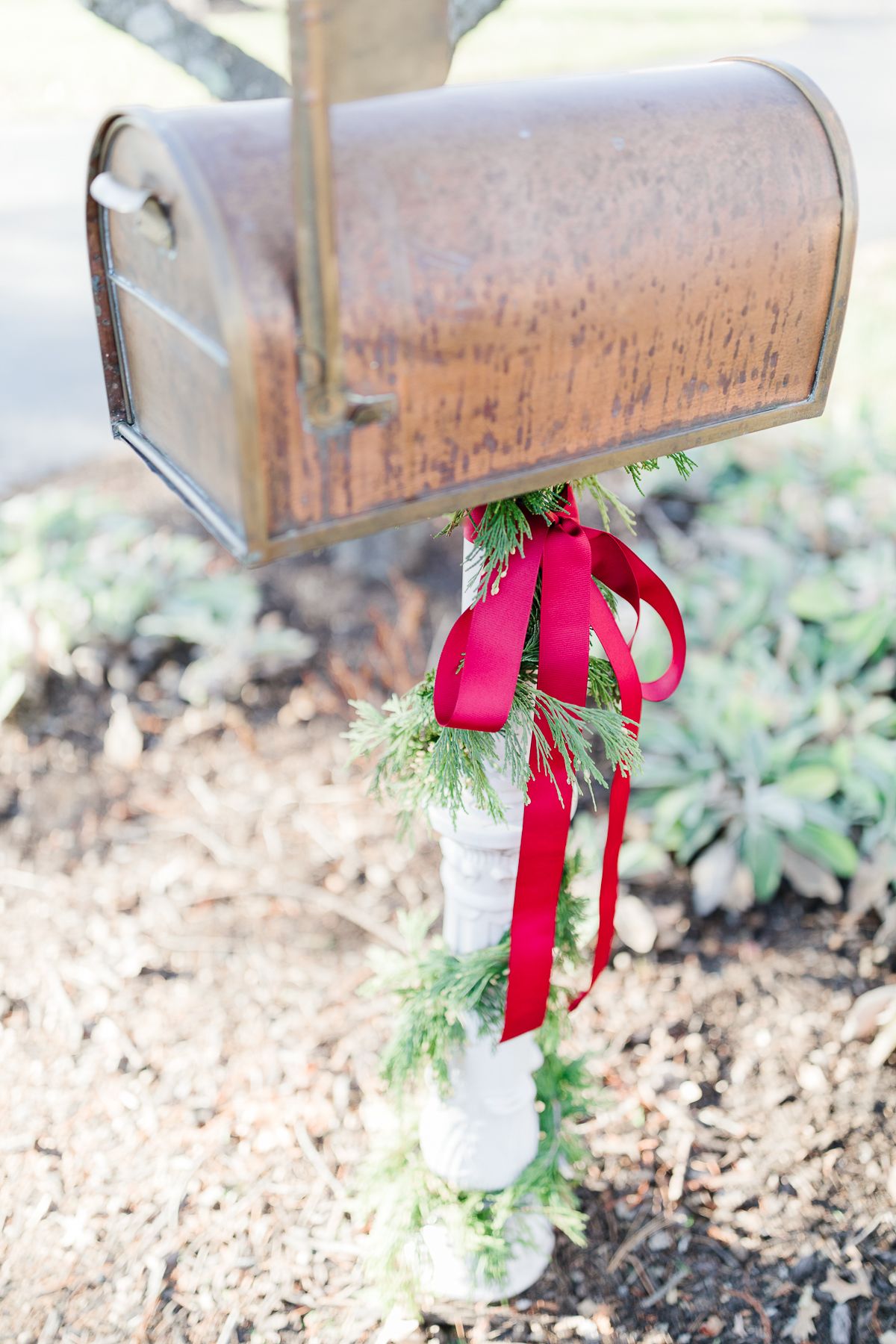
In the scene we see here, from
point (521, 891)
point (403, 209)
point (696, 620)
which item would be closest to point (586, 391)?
point (403, 209)

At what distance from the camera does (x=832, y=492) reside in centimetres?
289

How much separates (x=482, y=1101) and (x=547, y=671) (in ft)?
2.06

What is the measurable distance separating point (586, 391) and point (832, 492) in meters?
2.31

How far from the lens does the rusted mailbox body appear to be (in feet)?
2.18

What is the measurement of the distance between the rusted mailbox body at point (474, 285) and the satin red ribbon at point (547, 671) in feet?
0.57

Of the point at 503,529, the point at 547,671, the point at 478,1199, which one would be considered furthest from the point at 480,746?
the point at 478,1199

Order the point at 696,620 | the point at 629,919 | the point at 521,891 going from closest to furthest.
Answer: the point at 521,891
the point at 629,919
the point at 696,620

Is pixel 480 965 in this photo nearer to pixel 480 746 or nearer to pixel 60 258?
pixel 480 746

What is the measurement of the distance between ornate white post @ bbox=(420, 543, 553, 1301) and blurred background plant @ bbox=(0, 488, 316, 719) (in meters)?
1.36

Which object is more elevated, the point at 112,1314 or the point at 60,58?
the point at 60,58

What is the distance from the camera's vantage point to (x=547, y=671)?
1001 mm

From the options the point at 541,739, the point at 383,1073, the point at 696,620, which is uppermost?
the point at 541,739

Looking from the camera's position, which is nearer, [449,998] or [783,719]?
[449,998]

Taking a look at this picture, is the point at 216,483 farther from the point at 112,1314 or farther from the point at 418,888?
the point at 418,888
